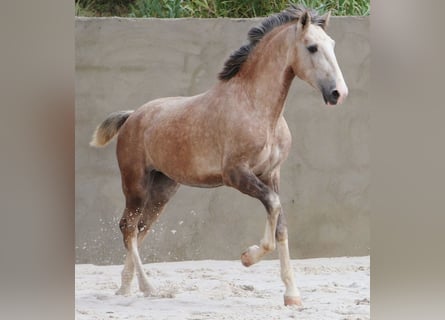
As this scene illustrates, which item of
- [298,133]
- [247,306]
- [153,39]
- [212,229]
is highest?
[153,39]

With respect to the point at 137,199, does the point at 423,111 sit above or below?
above

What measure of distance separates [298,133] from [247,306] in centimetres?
105

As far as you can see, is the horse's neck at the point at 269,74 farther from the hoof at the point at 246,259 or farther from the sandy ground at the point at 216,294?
the sandy ground at the point at 216,294

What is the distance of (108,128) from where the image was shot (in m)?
6.36

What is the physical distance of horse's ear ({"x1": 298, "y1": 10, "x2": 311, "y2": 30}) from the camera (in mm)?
6164

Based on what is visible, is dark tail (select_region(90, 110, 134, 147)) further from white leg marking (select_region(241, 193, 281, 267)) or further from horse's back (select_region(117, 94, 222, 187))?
white leg marking (select_region(241, 193, 281, 267))

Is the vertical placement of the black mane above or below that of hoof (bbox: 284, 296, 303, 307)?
above

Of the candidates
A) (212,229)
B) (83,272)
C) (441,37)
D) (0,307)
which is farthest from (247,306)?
(441,37)

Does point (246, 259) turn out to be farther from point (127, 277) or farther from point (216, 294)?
point (127, 277)

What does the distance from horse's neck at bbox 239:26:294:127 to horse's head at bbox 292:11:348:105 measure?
9cm

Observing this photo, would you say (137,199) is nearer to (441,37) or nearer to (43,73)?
(43,73)

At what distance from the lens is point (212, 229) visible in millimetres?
6453

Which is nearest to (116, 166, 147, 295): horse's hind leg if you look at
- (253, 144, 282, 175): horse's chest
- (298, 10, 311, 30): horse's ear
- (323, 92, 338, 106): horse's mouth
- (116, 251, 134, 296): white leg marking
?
(116, 251, 134, 296): white leg marking

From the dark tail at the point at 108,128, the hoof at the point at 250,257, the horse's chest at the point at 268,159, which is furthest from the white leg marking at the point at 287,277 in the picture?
the dark tail at the point at 108,128
